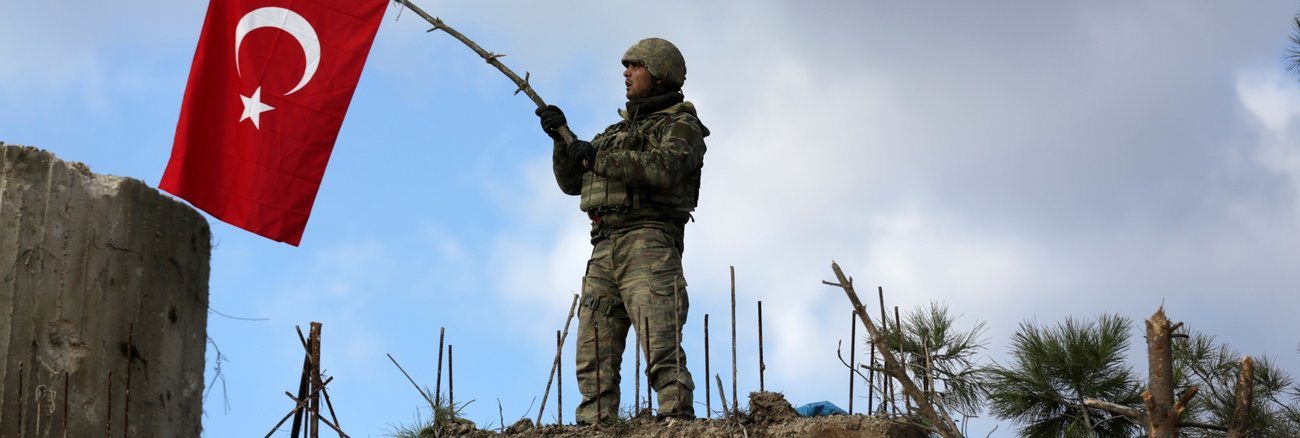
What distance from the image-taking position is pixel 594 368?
7062 mm

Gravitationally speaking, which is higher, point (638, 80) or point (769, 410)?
point (638, 80)

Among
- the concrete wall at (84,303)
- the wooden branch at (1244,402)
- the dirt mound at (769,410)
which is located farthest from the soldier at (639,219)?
the wooden branch at (1244,402)

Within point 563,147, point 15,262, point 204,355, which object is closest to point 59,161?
point 15,262

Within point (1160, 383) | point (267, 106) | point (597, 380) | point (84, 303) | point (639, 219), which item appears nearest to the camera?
point (1160, 383)

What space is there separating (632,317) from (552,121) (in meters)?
0.95

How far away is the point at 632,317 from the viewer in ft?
23.0

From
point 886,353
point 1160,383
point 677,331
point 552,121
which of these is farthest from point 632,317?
point 1160,383

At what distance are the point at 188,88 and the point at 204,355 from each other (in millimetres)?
3043

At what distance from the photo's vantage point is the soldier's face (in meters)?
7.29

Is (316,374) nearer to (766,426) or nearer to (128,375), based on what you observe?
(128,375)

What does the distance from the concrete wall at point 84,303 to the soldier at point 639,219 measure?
2.22m

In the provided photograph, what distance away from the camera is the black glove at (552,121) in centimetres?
717

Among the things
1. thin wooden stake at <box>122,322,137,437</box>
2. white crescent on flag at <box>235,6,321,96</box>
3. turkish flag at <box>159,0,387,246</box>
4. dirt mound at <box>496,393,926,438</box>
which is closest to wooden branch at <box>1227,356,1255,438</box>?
dirt mound at <box>496,393,926,438</box>

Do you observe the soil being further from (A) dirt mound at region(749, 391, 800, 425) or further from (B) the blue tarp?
(B) the blue tarp
